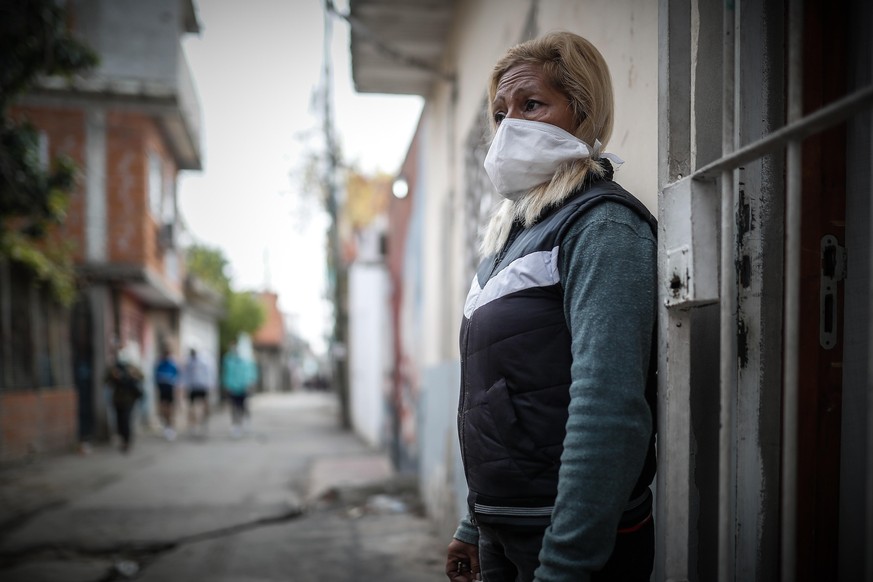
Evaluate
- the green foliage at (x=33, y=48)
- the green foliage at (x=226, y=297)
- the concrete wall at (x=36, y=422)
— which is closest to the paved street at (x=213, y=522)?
the concrete wall at (x=36, y=422)

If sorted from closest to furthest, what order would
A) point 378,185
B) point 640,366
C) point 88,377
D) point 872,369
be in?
point 872,369 < point 640,366 < point 88,377 < point 378,185

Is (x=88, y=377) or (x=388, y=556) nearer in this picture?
(x=388, y=556)

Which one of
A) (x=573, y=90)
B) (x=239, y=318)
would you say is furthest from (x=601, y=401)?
(x=239, y=318)

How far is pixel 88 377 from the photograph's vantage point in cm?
1279

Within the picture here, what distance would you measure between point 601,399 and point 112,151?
14699mm

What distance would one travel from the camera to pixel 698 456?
1.66m

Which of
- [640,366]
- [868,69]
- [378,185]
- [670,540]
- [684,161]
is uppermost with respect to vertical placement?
[378,185]

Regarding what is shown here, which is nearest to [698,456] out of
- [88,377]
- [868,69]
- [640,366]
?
[640,366]

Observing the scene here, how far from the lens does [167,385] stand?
510 inches

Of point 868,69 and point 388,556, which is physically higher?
point 868,69

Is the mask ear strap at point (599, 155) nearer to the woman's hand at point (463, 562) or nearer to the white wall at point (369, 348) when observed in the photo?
the woman's hand at point (463, 562)

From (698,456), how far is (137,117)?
14.8 m

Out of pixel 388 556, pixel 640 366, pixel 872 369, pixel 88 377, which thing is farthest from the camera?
pixel 88 377

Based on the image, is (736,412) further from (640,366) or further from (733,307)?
(640,366)
